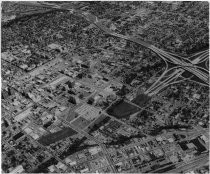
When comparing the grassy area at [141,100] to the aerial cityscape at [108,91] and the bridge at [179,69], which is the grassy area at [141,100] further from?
the bridge at [179,69]

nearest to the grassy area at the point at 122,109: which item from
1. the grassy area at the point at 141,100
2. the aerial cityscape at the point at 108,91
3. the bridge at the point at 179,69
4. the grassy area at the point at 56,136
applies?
the aerial cityscape at the point at 108,91

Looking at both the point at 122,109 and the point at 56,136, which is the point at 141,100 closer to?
the point at 122,109

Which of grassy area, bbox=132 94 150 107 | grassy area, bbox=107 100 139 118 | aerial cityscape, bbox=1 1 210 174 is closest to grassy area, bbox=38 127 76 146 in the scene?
aerial cityscape, bbox=1 1 210 174

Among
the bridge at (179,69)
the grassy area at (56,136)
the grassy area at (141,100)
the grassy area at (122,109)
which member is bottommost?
the grassy area at (56,136)

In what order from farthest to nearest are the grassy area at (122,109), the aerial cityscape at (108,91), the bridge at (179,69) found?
the bridge at (179,69)
the grassy area at (122,109)
the aerial cityscape at (108,91)

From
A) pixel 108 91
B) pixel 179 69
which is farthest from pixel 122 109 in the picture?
pixel 179 69

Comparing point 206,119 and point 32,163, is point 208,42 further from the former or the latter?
point 32,163

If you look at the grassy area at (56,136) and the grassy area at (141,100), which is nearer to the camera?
the grassy area at (56,136)

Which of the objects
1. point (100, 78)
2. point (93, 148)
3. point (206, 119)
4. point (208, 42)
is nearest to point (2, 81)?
point (100, 78)

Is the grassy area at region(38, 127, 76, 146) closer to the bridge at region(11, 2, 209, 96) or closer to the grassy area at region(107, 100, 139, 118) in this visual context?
the grassy area at region(107, 100, 139, 118)
